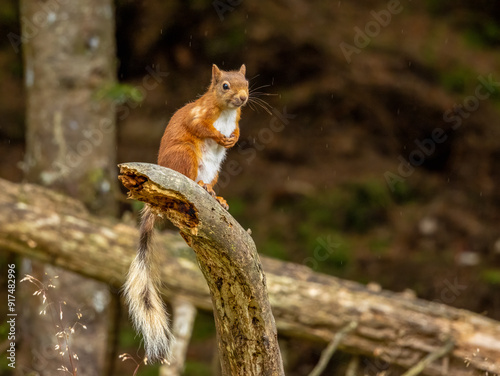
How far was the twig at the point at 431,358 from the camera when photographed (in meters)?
4.31

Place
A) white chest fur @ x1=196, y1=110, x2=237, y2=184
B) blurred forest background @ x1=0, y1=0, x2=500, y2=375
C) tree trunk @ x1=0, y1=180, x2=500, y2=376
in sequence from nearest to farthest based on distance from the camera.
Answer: white chest fur @ x1=196, y1=110, x2=237, y2=184
tree trunk @ x1=0, y1=180, x2=500, y2=376
blurred forest background @ x1=0, y1=0, x2=500, y2=375

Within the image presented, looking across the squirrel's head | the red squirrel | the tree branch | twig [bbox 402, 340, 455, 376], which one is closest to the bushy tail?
the red squirrel

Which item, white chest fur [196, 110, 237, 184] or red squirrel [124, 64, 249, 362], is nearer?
red squirrel [124, 64, 249, 362]

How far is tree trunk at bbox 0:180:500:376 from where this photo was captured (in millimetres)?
4410

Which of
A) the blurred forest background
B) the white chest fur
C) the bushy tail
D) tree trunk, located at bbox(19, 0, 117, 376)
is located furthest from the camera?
the blurred forest background

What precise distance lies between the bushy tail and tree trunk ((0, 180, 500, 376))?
1.40 meters

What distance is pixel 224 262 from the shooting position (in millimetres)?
2641

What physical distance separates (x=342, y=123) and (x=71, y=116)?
3.04 m

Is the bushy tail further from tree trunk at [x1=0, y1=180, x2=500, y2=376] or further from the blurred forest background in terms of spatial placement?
the blurred forest background

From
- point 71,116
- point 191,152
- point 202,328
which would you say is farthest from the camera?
point 202,328

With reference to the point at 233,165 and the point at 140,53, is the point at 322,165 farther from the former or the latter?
the point at 140,53

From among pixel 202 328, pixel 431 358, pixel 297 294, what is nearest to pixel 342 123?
pixel 202 328

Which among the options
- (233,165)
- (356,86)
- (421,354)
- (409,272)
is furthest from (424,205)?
(421,354)

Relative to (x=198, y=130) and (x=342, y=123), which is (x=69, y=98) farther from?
(x=342, y=123)
